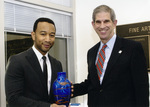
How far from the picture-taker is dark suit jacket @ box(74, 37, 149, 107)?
2037 mm

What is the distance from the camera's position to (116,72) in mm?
2100

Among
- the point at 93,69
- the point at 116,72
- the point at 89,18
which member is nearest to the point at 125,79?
the point at 116,72

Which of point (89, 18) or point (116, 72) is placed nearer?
point (116, 72)

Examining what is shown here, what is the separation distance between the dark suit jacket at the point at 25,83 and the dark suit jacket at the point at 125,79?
57 cm

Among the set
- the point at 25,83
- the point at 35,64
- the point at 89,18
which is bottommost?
the point at 25,83

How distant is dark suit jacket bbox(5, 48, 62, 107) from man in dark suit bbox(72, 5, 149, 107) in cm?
55

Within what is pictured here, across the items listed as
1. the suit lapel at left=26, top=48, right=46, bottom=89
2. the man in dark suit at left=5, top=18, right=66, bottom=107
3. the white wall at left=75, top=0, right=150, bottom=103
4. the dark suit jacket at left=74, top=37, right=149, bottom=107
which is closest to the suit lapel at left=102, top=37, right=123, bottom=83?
the dark suit jacket at left=74, top=37, right=149, bottom=107

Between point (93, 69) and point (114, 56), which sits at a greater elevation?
point (114, 56)

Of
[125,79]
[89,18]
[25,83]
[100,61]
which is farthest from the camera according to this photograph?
[89,18]

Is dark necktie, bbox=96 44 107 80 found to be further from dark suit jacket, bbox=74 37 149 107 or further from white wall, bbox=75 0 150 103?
white wall, bbox=75 0 150 103

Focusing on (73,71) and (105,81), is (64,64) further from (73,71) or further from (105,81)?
(105,81)

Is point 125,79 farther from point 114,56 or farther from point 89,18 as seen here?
point 89,18

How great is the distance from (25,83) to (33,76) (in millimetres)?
90

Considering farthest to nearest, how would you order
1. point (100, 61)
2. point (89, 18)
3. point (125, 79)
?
point (89, 18)
point (100, 61)
point (125, 79)
